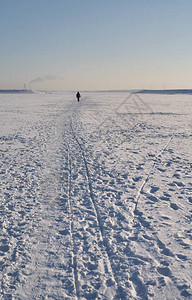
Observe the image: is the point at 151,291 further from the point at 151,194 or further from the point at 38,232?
the point at 151,194

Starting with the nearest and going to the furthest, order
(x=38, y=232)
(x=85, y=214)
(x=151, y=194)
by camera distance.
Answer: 1. (x=38, y=232)
2. (x=85, y=214)
3. (x=151, y=194)

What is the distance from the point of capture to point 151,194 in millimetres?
6016

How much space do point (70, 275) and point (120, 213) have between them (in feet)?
6.38

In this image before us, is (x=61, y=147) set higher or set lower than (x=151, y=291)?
higher

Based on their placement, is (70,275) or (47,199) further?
(47,199)

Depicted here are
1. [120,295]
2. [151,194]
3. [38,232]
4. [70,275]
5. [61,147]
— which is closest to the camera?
[120,295]

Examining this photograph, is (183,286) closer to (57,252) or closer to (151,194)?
(57,252)

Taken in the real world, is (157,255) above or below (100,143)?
below

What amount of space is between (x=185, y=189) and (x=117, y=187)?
1752mm

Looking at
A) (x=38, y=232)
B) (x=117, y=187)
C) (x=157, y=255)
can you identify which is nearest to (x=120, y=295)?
(x=157, y=255)

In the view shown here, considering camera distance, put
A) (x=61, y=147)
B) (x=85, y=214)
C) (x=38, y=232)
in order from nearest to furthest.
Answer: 1. (x=38, y=232)
2. (x=85, y=214)
3. (x=61, y=147)

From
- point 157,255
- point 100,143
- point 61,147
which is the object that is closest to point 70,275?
point 157,255

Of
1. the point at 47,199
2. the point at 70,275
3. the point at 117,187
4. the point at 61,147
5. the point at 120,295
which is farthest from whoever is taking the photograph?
the point at 61,147

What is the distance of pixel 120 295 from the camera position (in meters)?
3.08
